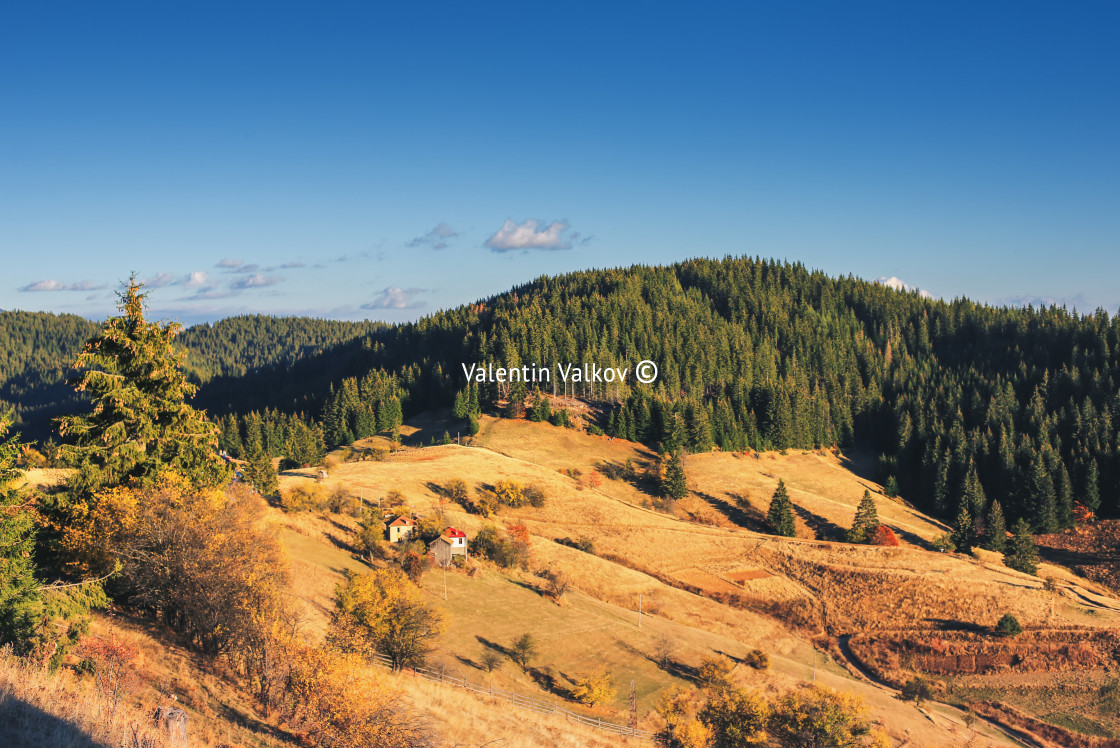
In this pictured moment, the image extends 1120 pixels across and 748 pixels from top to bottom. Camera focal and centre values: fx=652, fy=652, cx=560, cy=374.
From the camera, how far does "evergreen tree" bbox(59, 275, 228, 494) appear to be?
33.0m

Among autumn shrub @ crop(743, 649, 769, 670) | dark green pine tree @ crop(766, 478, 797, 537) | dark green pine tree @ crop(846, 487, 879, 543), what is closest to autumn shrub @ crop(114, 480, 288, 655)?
autumn shrub @ crop(743, 649, 769, 670)

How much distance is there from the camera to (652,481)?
108000 mm

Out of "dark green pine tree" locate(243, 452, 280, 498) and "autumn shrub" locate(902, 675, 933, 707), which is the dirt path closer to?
"autumn shrub" locate(902, 675, 933, 707)

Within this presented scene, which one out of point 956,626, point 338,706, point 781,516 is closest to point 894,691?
point 956,626

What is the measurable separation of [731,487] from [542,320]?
275ft

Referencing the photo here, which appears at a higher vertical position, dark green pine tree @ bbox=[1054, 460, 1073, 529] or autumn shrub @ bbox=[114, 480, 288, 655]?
autumn shrub @ bbox=[114, 480, 288, 655]

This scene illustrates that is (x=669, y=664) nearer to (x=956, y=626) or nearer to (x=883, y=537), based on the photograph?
(x=956, y=626)

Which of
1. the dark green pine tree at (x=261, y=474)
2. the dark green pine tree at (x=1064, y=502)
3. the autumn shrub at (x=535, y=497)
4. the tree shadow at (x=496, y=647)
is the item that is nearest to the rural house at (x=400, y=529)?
the dark green pine tree at (x=261, y=474)

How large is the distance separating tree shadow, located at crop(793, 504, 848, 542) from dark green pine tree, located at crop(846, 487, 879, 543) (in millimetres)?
2097

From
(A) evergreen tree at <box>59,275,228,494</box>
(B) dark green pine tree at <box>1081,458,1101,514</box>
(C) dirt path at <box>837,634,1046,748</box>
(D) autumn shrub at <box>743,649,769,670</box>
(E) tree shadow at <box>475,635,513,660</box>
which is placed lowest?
(C) dirt path at <box>837,634,1046,748</box>

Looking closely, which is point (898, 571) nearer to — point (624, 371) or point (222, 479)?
point (222, 479)

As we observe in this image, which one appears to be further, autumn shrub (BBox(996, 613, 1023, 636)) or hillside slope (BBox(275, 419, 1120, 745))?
autumn shrub (BBox(996, 613, 1023, 636))

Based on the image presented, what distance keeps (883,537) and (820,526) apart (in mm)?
9256

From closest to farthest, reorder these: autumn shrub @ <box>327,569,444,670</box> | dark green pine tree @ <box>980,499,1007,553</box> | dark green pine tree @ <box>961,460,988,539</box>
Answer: autumn shrub @ <box>327,569,444,670</box> → dark green pine tree @ <box>980,499,1007,553</box> → dark green pine tree @ <box>961,460,988,539</box>
